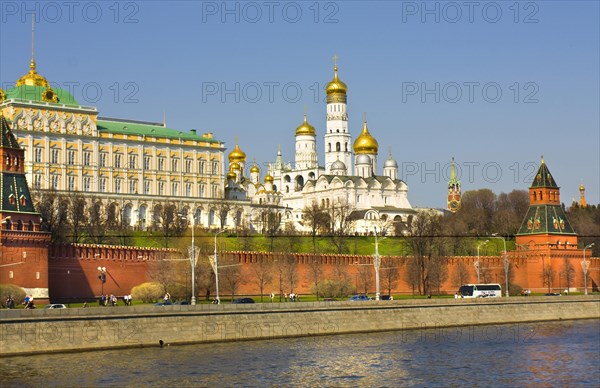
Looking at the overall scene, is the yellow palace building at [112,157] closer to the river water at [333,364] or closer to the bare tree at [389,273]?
the bare tree at [389,273]

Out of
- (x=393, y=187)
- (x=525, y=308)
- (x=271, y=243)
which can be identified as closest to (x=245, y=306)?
→ (x=525, y=308)

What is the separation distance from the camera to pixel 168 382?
4006 centimetres

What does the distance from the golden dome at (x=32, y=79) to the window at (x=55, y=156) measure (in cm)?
757

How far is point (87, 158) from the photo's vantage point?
120 m

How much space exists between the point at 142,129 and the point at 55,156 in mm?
13780

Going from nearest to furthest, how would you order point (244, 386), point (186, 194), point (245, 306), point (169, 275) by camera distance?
point (244, 386), point (245, 306), point (169, 275), point (186, 194)

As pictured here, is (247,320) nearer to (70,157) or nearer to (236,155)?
(70,157)

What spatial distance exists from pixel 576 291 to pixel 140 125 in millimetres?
53486

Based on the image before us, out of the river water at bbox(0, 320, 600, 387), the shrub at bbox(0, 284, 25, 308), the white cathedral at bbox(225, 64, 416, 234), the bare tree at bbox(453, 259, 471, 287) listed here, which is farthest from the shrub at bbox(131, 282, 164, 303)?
the white cathedral at bbox(225, 64, 416, 234)

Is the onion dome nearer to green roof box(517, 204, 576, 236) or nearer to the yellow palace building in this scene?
the yellow palace building

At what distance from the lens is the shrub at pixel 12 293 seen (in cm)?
6494

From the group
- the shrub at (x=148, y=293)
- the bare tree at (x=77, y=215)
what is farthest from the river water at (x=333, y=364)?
the bare tree at (x=77, y=215)

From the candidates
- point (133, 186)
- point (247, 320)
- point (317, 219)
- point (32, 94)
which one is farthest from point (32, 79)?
point (247, 320)

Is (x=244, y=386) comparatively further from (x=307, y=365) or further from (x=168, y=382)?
(x=307, y=365)
